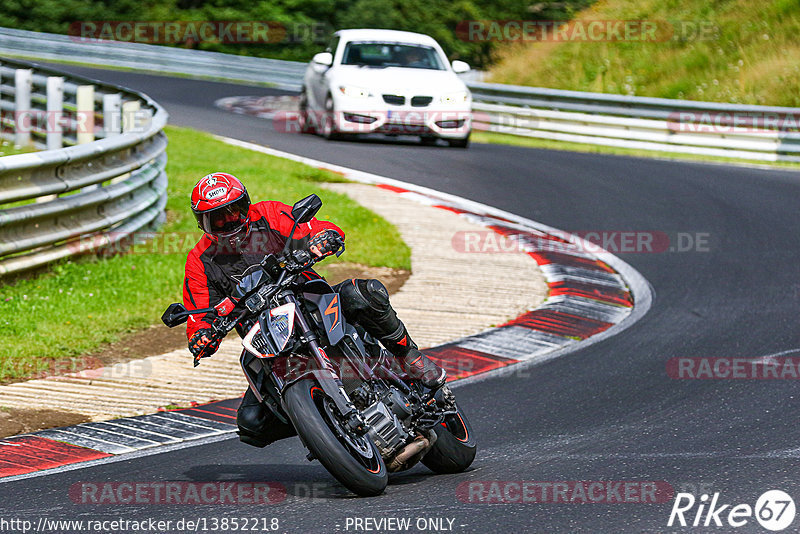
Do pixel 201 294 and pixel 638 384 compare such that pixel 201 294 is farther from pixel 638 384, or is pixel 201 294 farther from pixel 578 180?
pixel 578 180

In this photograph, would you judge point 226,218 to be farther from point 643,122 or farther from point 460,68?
point 643,122

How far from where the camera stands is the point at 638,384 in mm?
7297

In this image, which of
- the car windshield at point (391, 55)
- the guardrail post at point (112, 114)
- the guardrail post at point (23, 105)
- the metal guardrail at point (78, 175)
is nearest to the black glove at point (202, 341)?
the metal guardrail at point (78, 175)

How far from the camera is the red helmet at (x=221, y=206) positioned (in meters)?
5.11

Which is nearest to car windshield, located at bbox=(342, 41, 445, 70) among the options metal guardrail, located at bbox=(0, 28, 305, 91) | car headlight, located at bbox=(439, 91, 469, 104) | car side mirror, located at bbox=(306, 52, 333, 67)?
car side mirror, located at bbox=(306, 52, 333, 67)

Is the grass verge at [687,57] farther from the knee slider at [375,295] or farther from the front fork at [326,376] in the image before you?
the front fork at [326,376]

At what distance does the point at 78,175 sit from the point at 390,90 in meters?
8.08

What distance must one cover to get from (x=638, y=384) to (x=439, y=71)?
38.2ft

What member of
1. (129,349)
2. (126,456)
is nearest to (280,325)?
(126,456)

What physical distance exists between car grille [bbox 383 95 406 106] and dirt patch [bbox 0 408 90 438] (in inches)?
451

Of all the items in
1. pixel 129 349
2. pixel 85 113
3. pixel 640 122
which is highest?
pixel 85 113

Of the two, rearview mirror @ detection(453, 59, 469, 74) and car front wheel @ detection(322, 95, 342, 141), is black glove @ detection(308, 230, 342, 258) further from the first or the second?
rearview mirror @ detection(453, 59, 469, 74)

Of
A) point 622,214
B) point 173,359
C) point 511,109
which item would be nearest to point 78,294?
point 173,359

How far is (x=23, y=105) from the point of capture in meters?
16.0
